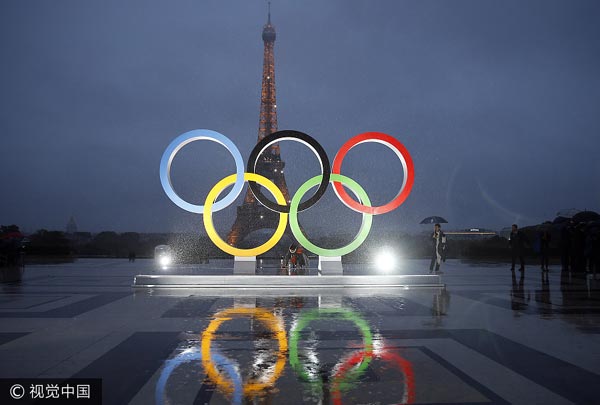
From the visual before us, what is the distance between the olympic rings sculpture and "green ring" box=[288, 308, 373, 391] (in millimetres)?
6070

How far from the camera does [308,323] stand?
9086 mm

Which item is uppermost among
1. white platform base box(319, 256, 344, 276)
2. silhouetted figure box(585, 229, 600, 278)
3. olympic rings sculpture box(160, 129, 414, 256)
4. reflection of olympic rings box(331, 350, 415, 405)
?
olympic rings sculpture box(160, 129, 414, 256)

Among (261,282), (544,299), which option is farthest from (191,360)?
(544,299)

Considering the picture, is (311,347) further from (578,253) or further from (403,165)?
(578,253)

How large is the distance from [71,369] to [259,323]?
3.76 m

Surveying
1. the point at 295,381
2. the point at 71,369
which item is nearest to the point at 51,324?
the point at 71,369

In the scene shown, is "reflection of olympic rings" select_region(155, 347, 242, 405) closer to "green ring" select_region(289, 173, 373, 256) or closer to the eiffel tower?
"green ring" select_region(289, 173, 373, 256)

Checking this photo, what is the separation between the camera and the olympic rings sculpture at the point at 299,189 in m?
16.5

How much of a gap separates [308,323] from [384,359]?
277 centimetres

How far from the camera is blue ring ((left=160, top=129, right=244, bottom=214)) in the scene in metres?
16.4

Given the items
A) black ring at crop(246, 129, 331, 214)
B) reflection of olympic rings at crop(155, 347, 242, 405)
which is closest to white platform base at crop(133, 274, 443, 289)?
black ring at crop(246, 129, 331, 214)

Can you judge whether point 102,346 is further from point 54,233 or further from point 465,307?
point 54,233

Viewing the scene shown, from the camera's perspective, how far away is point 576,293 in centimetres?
1377

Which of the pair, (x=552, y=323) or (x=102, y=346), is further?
(x=552, y=323)
